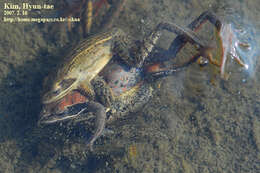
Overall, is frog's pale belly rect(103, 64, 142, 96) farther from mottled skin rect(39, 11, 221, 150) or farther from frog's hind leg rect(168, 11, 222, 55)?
frog's hind leg rect(168, 11, 222, 55)

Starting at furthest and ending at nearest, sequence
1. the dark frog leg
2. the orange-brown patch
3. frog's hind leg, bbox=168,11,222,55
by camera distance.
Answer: the orange-brown patch
frog's hind leg, bbox=168,11,222,55
the dark frog leg

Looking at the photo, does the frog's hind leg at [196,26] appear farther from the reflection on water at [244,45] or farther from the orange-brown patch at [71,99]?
the orange-brown patch at [71,99]

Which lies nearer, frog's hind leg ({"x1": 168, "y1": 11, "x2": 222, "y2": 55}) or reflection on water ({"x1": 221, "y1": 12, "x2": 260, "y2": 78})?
frog's hind leg ({"x1": 168, "y1": 11, "x2": 222, "y2": 55})

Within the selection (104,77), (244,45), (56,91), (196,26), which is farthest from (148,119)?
(244,45)

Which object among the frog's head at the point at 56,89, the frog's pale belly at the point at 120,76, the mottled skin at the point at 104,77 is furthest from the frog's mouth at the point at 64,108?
the frog's pale belly at the point at 120,76

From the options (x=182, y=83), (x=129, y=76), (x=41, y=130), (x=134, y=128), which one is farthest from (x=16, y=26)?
(x=182, y=83)

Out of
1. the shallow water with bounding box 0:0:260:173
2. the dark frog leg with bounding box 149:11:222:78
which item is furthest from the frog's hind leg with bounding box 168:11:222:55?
the shallow water with bounding box 0:0:260:173

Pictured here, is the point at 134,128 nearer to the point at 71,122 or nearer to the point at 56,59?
the point at 71,122
